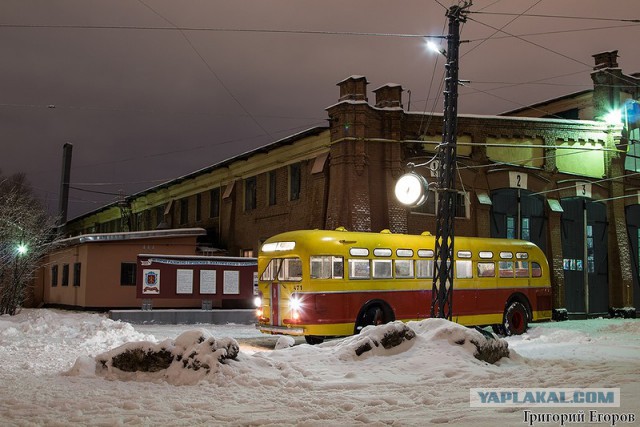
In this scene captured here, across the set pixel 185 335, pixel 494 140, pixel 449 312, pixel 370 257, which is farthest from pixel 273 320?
pixel 494 140

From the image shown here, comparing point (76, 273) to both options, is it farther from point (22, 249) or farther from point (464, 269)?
point (464, 269)

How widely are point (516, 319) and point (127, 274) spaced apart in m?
17.1

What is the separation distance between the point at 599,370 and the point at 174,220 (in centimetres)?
3149

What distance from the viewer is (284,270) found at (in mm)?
17281

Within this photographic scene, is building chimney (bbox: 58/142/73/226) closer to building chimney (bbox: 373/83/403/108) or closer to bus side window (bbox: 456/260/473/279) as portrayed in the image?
building chimney (bbox: 373/83/403/108)

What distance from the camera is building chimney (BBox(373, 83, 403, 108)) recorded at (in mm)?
25281

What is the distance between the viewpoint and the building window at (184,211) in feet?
125

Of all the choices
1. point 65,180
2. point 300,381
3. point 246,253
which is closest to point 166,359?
point 300,381

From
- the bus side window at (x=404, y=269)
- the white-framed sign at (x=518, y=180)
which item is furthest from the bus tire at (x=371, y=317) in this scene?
the white-framed sign at (x=518, y=180)

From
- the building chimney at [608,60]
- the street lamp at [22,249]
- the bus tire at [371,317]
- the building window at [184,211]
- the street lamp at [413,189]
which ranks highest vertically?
the building chimney at [608,60]

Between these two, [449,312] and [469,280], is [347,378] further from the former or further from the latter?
[469,280]

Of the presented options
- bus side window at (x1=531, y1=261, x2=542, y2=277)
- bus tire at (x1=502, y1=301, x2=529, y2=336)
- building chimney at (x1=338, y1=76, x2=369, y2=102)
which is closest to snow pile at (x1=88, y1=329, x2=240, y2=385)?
bus tire at (x1=502, y1=301, x2=529, y2=336)

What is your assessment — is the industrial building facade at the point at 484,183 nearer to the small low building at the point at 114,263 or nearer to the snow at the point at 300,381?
the small low building at the point at 114,263

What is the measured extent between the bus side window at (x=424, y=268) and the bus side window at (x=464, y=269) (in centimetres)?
104
